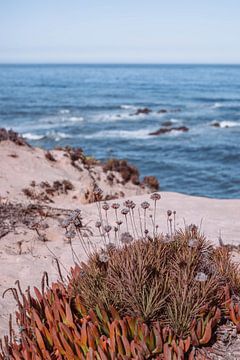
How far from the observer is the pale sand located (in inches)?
276

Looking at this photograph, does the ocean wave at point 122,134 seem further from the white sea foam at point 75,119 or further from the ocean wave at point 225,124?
the ocean wave at point 225,124

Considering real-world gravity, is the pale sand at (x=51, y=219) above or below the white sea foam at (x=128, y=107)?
below

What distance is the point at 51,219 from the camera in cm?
937

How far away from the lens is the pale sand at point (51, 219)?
7.01m

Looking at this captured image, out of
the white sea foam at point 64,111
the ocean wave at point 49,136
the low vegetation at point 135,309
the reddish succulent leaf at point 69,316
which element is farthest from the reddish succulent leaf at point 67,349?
the white sea foam at point 64,111

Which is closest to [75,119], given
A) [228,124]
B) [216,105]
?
[228,124]

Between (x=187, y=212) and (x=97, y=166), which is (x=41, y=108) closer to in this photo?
(x=97, y=166)

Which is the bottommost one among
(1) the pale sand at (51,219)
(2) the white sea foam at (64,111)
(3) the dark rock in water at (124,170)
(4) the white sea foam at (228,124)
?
(3) the dark rock in water at (124,170)

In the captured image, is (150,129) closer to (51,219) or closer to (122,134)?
(122,134)

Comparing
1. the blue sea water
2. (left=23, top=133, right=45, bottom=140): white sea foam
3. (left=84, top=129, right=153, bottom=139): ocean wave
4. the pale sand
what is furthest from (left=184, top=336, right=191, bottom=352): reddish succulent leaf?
(left=84, top=129, right=153, bottom=139): ocean wave

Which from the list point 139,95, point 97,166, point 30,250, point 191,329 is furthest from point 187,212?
point 139,95

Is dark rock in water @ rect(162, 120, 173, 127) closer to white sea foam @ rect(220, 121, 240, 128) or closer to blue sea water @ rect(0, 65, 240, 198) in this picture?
blue sea water @ rect(0, 65, 240, 198)

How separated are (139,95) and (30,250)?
166ft

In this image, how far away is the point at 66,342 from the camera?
3959 millimetres
